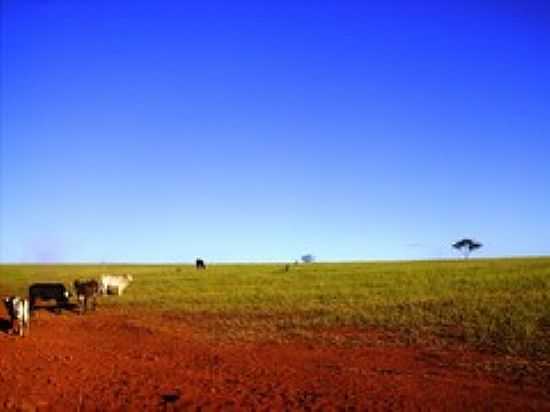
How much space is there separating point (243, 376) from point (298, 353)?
3.80m

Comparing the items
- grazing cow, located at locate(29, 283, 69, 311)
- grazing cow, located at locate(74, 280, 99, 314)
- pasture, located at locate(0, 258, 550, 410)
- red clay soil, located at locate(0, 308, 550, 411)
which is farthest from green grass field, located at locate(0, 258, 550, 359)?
grazing cow, located at locate(29, 283, 69, 311)

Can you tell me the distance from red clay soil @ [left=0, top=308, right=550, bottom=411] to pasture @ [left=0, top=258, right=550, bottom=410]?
0.15ft

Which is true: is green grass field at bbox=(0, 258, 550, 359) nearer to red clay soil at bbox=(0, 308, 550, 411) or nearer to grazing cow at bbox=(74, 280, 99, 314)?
grazing cow at bbox=(74, 280, 99, 314)

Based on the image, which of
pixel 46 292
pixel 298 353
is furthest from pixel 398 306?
pixel 46 292

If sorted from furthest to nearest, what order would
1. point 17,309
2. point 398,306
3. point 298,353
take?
1. point 398,306
2. point 17,309
3. point 298,353

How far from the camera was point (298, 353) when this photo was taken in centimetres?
1964

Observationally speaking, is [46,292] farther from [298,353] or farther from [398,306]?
[298,353]

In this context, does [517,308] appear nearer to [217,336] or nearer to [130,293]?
[217,336]

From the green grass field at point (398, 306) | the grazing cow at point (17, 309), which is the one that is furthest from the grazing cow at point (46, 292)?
the grazing cow at point (17, 309)

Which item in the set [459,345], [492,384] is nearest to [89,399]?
[492,384]

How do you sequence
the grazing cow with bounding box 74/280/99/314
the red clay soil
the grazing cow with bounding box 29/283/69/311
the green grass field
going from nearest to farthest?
the red clay soil < the green grass field < the grazing cow with bounding box 29/283/69/311 < the grazing cow with bounding box 74/280/99/314

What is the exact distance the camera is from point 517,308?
2623 centimetres

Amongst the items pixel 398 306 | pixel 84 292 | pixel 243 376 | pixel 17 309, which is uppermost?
pixel 84 292

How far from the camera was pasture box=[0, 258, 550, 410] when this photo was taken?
1419 centimetres
